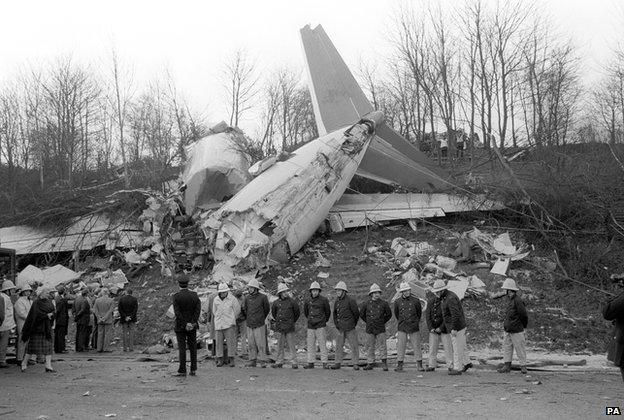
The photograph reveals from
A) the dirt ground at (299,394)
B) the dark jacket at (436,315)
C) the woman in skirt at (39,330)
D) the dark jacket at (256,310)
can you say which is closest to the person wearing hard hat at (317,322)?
the dirt ground at (299,394)

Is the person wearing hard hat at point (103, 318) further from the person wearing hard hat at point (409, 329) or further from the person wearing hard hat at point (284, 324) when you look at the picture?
the person wearing hard hat at point (409, 329)

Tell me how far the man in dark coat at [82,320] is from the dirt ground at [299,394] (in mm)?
3058

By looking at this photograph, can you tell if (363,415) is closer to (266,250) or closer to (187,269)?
(266,250)

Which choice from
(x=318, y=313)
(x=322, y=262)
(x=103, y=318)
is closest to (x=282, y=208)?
(x=322, y=262)

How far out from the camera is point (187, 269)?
1667 centimetres

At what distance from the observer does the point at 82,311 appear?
1283 cm

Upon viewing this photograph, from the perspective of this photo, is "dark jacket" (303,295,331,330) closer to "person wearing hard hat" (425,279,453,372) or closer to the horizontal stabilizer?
"person wearing hard hat" (425,279,453,372)

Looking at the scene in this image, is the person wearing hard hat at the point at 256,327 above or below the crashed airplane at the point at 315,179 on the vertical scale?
below

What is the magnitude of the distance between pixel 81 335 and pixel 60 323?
51cm

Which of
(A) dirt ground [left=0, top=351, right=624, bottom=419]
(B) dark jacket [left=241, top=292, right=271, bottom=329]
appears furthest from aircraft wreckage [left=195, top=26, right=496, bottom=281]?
(A) dirt ground [left=0, top=351, right=624, bottom=419]

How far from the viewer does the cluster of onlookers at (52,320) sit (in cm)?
949

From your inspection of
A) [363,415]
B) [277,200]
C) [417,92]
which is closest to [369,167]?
[277,200]

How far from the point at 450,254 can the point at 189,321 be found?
28.3 ft

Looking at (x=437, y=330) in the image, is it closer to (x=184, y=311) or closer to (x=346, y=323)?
(x=346, y=323)
